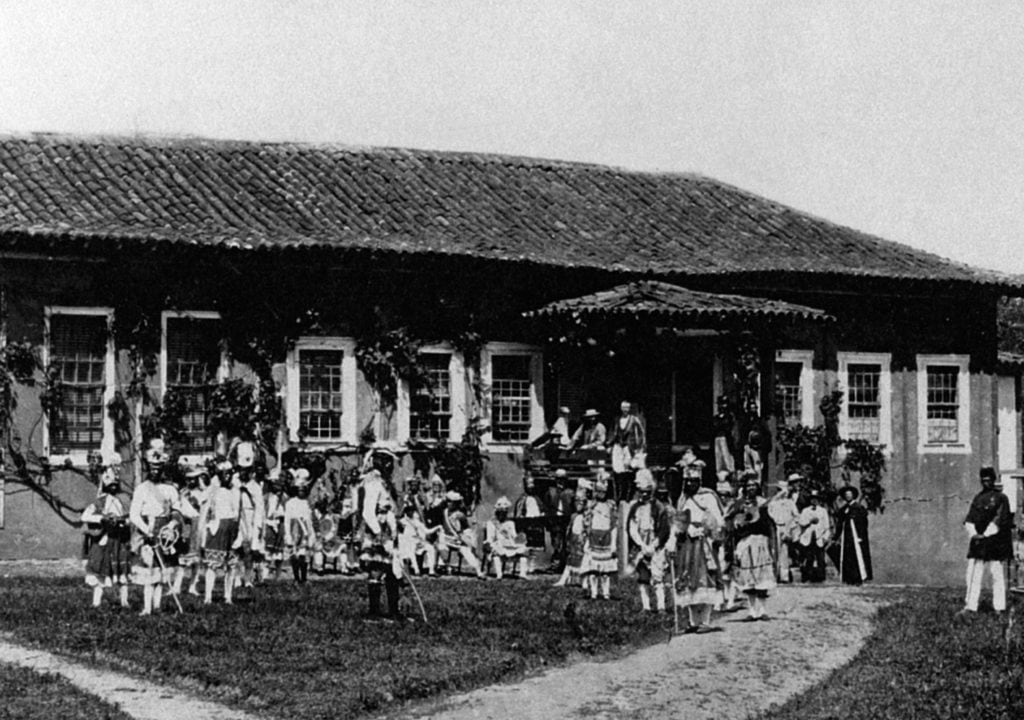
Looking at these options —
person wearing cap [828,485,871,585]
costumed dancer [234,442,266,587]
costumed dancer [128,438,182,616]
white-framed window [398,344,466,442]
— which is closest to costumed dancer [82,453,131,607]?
costumed dancer [128,438,182,616]

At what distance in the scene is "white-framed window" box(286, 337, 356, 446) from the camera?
23.1 meters

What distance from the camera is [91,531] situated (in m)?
16.5

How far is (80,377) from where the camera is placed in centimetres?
2205

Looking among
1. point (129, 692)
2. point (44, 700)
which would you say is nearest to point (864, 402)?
point (129, 692)

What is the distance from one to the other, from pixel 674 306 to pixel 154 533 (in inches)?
345

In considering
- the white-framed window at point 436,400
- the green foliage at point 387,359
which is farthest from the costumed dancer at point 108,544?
the white-framed window at point 436,400

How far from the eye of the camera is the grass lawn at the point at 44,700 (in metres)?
10.9

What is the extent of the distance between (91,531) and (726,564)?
6931mm

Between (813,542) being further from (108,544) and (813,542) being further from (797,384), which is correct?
(108,544)

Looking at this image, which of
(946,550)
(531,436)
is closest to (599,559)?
(531,436)

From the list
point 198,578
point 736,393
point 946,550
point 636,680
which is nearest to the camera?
point 636,680

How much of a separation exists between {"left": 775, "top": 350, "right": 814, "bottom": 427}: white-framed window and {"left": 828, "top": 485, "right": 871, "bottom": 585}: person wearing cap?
9.42ft

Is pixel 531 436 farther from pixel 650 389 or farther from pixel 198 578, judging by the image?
pixel 198 578

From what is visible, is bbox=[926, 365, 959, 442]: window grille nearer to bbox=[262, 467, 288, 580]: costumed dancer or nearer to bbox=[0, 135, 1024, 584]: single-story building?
bbox=[0, 135, 1024, 584]: single-story building
